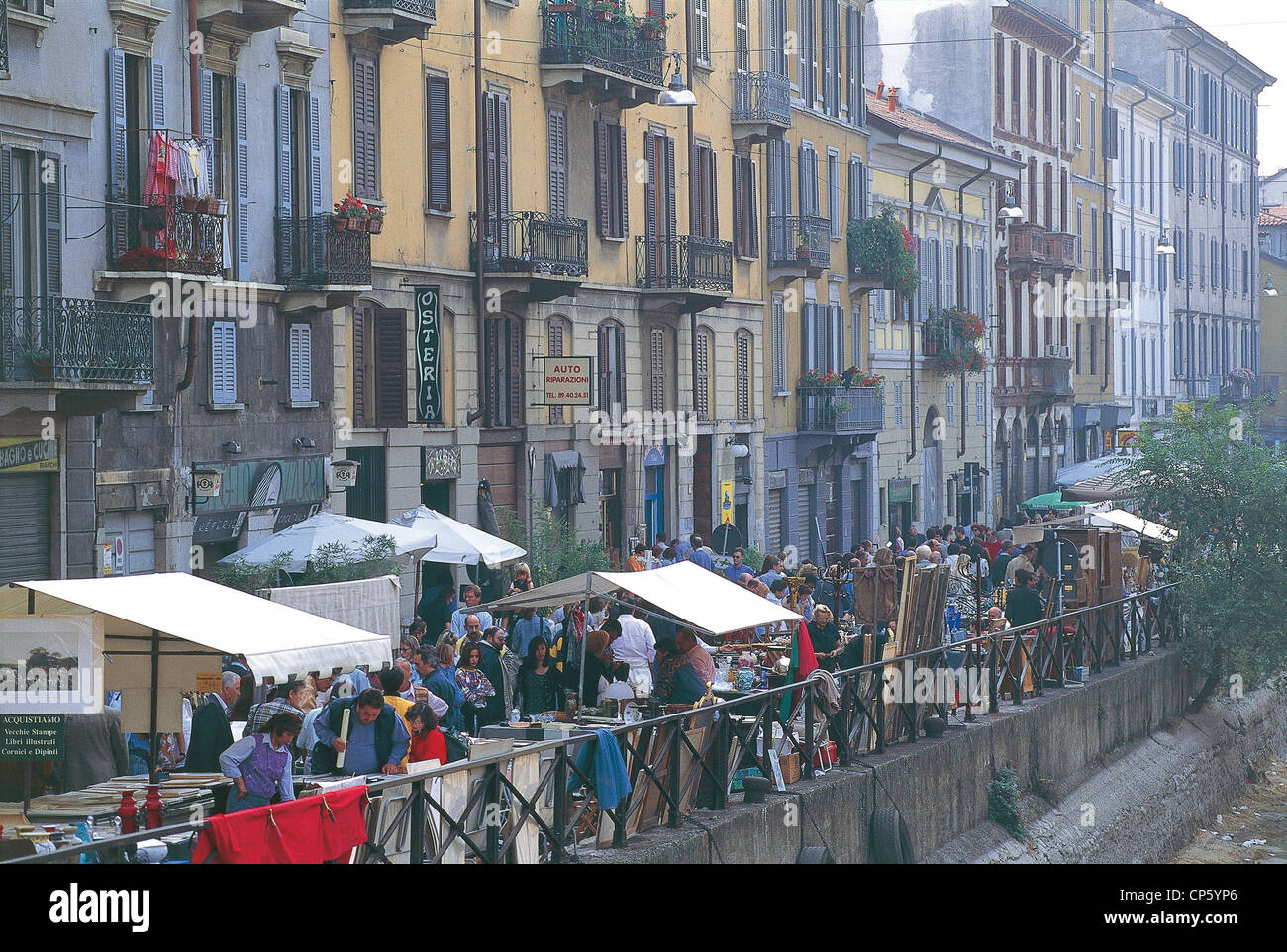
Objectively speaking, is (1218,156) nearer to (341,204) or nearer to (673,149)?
(673,149)

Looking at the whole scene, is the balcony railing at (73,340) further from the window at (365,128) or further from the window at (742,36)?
the window at (742,36)

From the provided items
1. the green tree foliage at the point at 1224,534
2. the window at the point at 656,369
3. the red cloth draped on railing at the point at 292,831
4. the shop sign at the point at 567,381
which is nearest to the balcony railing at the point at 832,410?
the window at the point at 656,369

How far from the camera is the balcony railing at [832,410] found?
4131 centimetres

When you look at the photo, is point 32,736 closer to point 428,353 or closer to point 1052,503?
point 428,353

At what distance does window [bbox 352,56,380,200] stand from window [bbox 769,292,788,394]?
48.7 ft

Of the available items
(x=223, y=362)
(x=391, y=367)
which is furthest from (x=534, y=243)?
(x=223, y=362)

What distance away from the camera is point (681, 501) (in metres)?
35.6

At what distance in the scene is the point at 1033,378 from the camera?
58031mm

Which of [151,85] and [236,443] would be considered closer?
[151,85]

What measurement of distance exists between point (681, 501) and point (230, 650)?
24.2 m

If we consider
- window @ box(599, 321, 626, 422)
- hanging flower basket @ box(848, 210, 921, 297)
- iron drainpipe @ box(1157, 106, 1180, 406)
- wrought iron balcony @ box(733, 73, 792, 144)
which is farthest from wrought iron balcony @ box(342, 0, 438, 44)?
iron drainpipe @ box(1157, 106, 1180, 406)

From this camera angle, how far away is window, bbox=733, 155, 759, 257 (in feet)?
124

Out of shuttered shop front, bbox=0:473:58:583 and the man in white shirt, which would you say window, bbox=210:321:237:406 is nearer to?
shuttered shop front, bbox=0:473:58:583
